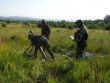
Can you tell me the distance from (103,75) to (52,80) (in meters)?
1.44

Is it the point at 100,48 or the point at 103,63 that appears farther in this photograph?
the point at 100,48

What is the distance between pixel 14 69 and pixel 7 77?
0.48 meters

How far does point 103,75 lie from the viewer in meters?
7.94

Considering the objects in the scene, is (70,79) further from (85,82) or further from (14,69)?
(14,69)

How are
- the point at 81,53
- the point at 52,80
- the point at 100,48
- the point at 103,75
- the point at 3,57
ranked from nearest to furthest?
the point at 52,80, the point at 103,75, the point at 3,57, the point at 81,53, the point at 100,48

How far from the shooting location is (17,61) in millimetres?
8922

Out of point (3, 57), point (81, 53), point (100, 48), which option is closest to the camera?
point (3, 57)

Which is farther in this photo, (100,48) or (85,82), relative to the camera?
(100,48)

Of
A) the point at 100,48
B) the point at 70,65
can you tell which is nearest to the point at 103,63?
the point at 70,65

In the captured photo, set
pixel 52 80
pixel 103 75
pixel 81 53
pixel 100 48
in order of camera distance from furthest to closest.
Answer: pixel 100 48, pixel 81 53, pixel 103 75, pixel 52 80

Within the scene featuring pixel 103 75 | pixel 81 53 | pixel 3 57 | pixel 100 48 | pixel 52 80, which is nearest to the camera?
pixel 52 80

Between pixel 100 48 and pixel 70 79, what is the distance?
7.66 m

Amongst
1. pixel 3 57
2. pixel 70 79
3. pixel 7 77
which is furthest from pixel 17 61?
pixel 70 79

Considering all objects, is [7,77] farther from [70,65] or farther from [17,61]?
[70,65]
